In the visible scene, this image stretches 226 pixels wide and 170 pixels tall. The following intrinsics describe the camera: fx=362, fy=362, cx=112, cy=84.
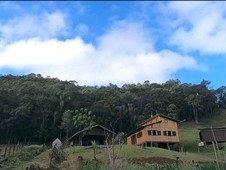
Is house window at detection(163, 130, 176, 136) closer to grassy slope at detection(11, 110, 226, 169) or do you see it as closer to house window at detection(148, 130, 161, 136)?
house window at detection(148, 130, 161, 136)

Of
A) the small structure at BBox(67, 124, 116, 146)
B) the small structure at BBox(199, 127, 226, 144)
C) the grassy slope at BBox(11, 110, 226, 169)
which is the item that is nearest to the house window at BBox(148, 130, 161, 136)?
the grassy slope at BBox(11, 110, 226, 169)

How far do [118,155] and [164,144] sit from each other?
36.6m

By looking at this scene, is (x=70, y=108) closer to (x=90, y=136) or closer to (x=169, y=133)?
(x=90, y=136)

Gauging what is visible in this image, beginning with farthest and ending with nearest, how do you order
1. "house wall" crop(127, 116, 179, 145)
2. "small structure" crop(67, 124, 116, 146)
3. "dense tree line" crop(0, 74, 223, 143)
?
"dense tree line" crop(0, 74, 223, 143) → "small structure" crop(67, 124, 116, 146) → "house wall" crop(127, 116, 179, 145)

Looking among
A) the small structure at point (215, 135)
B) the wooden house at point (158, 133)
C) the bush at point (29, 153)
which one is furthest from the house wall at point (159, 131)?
the bush at point (29, 153)

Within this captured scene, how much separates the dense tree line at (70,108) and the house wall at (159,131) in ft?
30.4

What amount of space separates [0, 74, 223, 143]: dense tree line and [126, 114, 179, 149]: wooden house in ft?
29.7

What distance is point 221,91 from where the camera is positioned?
82.8 metres

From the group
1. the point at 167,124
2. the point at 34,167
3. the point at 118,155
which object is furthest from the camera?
the point at 167,124

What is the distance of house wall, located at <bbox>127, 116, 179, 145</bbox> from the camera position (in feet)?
152

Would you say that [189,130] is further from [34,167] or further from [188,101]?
[34,167]

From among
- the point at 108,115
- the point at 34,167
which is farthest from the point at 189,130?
the point at 34,167

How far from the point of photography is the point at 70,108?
60.8 meters

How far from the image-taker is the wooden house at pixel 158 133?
4641 centimetres
